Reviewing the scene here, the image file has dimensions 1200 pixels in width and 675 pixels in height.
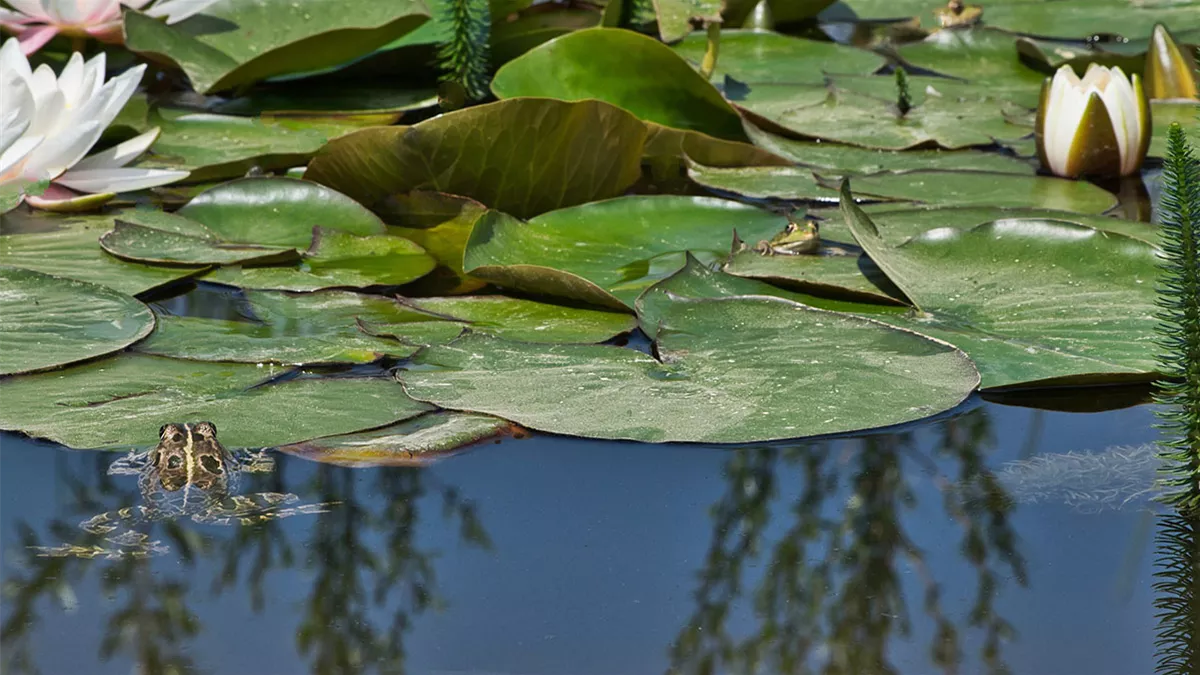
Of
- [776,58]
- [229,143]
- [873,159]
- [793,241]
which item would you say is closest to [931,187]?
[873,159]

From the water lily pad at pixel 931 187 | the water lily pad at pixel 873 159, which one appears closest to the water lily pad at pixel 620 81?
the water lily pad at pixel 873 159

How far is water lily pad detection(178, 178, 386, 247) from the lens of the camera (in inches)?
95.7

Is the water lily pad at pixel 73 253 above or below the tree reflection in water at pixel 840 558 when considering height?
above

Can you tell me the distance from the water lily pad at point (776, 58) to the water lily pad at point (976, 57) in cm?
18

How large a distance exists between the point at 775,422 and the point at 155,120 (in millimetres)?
2044

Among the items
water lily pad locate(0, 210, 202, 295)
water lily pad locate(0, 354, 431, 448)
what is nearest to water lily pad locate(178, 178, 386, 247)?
water lily pad locate(0, 210, 202, 295)

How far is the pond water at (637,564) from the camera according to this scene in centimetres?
120

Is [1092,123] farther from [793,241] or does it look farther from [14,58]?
[14,58]

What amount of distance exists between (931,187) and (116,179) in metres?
1.68

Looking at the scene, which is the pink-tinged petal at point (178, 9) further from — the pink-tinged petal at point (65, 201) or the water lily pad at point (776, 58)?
the water lily pad at point (776, 58)

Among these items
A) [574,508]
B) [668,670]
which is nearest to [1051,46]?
[574,508]

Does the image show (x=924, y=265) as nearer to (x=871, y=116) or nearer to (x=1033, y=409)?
(x=1033, y=409)

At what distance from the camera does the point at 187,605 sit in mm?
1276

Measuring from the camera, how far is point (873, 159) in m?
2.97
